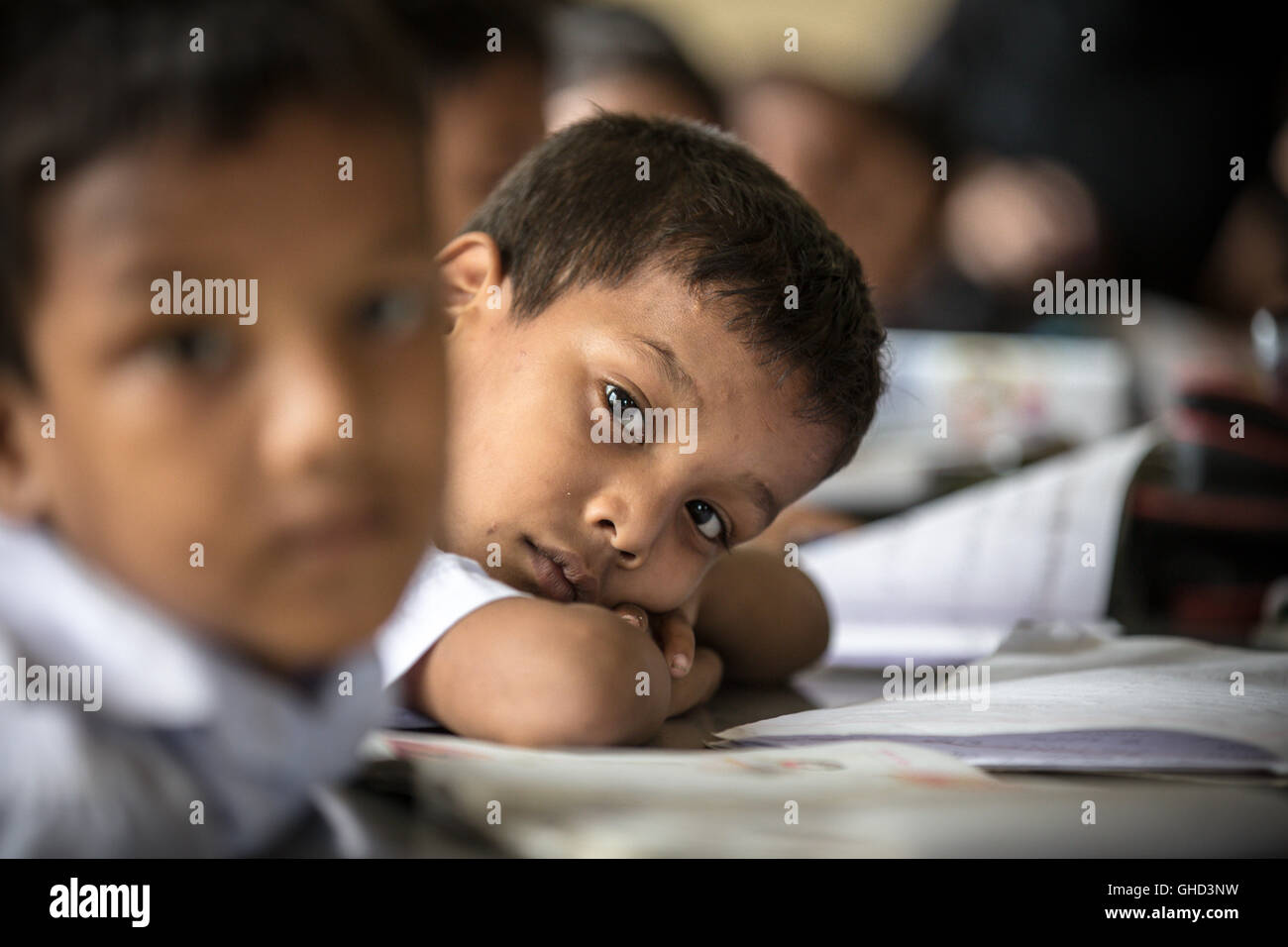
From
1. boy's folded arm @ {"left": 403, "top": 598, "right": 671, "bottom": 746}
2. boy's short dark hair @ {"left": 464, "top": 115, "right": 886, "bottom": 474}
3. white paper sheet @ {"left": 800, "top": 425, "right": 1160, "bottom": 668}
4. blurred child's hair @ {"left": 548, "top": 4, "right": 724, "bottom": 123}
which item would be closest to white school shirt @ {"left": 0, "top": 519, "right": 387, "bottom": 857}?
boy's folded arm @ {"left": 403, "top": 598, "right": 671, "bottom": 746}

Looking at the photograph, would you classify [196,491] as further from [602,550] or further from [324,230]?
[602,550]

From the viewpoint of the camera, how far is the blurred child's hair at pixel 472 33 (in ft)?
1.60

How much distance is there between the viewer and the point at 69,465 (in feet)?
0.66

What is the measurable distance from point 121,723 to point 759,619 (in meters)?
0.36

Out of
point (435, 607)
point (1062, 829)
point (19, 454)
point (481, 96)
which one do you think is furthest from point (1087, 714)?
point (481, 96)

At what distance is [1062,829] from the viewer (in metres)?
0.30

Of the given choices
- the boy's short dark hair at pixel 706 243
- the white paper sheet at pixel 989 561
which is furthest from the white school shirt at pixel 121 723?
the white paper sheet at pixel 989 561

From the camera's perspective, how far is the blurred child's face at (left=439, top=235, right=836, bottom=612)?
396mm

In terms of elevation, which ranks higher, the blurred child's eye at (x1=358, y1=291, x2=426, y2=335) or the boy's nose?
the blurred child's eye at (x1=358, y1=291, x2=426, y2=335)

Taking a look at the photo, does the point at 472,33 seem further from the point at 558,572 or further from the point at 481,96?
the point at 558,572

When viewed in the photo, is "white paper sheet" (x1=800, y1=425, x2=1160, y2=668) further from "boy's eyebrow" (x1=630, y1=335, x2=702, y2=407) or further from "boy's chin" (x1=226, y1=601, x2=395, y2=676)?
"boy's chin" (x1=226, y1=601, x2=395, y2=676)

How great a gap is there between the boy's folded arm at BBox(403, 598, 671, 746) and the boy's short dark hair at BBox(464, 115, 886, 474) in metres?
0.11

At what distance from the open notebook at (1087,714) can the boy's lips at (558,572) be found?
2.8 inches

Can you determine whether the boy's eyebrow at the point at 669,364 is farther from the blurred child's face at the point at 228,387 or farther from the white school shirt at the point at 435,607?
the blurred child's face at the point at 228,387
